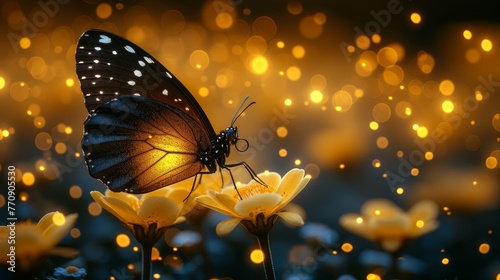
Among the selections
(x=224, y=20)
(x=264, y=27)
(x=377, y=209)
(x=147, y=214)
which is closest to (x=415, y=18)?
(x=264, y=27)

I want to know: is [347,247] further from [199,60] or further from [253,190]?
[199,60]

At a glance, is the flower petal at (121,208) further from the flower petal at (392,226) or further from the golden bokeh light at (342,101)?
the golden bokeh light at (342,101)

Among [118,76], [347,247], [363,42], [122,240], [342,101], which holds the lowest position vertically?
[122,240]

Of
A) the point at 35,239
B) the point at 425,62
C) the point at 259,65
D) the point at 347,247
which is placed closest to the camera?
the point at 35,239

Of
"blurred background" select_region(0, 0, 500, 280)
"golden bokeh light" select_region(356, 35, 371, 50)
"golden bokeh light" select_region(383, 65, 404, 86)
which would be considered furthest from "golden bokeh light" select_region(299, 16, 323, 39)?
"golden bokeh light" select_region(383, 65, 404, 86)

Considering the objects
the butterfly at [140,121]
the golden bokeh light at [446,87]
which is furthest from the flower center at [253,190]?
the golden bokeh light at [446,87]

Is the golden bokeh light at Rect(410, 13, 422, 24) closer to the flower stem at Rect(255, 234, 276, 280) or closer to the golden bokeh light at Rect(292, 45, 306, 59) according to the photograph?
the golden bokeh light at Rect(292, 45, 306, 59)

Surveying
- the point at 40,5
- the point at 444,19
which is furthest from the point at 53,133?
the point at 444,19
